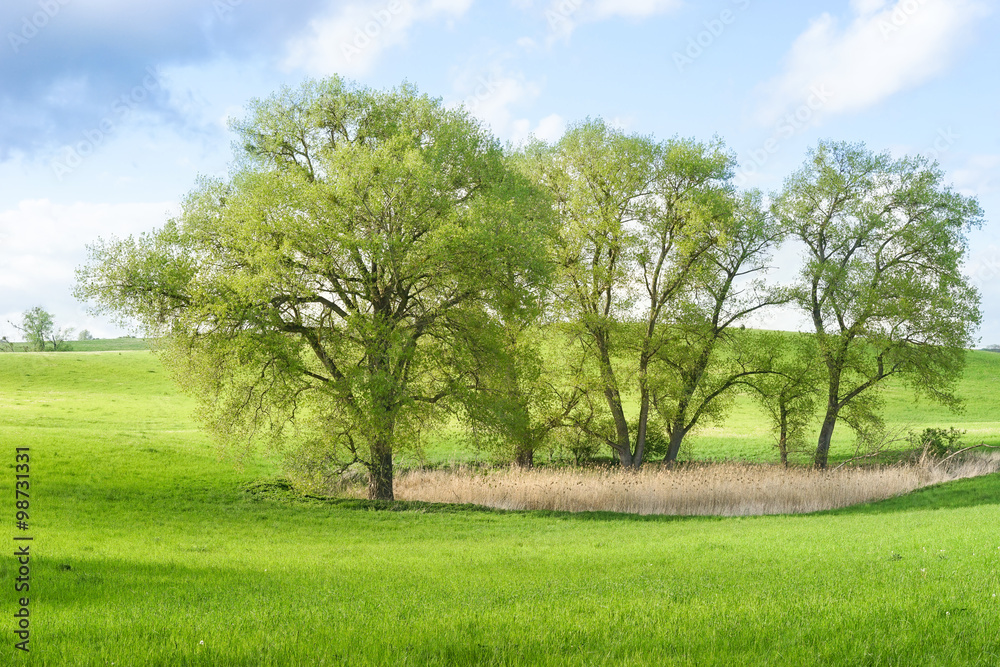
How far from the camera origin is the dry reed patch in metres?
25.8

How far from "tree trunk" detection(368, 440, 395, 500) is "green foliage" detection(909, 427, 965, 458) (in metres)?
25.6

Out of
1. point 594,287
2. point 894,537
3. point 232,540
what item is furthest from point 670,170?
point 232,540

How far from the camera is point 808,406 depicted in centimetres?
3550

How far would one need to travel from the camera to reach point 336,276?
77.3 feet

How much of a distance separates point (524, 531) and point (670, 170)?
2044 cm

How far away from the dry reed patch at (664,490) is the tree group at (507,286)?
2.03m

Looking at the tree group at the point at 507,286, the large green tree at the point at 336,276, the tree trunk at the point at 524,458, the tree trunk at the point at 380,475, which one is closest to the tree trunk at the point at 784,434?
the tree group at the point at 507,286

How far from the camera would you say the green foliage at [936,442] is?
3512cm

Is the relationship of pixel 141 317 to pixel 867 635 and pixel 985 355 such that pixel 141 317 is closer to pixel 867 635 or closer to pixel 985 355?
pixel 867 635

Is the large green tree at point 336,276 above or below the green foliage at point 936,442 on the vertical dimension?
above

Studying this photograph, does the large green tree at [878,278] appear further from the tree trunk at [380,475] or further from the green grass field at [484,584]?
the tree trunk at [380,475]

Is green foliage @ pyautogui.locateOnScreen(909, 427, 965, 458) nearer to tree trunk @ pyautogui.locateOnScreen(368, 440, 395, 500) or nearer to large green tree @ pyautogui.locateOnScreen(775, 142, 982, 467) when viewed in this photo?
large green tree @ pyautogui.locateOnScreen(775, 142, 982, 467)

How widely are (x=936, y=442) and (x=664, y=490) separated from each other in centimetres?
1890

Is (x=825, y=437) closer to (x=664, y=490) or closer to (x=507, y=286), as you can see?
(x=664, y=490)
